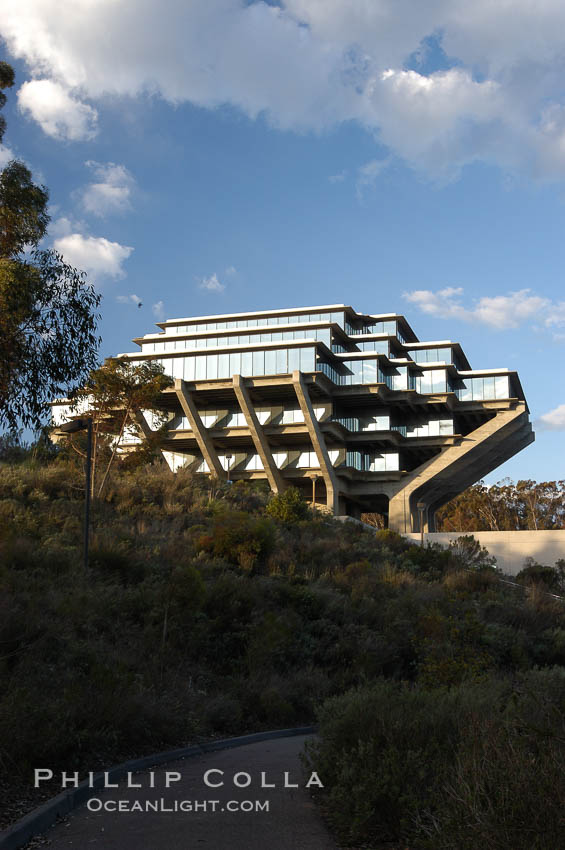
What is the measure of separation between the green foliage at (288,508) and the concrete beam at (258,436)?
757 inches

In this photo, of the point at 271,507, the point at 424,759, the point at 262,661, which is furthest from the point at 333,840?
the point at 271,507

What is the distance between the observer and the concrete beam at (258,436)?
61.8 meters

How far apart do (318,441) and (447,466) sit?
1195 cm

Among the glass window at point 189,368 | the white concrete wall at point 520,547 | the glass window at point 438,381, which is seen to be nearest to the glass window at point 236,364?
the glass window at point 189,368

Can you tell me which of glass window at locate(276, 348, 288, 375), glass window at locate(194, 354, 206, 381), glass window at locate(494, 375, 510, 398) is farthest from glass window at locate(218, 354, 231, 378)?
A: glass window at locate(494, 375, 510, 398)

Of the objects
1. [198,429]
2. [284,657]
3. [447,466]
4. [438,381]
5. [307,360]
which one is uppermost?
[307,360]

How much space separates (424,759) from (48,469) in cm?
3104

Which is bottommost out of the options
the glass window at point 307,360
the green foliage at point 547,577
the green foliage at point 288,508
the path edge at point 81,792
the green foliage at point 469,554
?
the path edge at point 81,792

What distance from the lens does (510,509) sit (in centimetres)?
8569

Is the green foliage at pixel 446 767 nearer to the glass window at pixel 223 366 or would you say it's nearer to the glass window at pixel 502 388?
the glass window at pixel 223 366

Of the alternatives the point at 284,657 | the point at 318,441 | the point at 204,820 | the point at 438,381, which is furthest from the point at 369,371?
the point at 204,820

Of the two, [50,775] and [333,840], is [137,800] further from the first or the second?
[333,840]

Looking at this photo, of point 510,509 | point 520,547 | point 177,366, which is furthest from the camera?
point 510,509

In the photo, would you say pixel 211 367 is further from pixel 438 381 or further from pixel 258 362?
pixel 438 381
